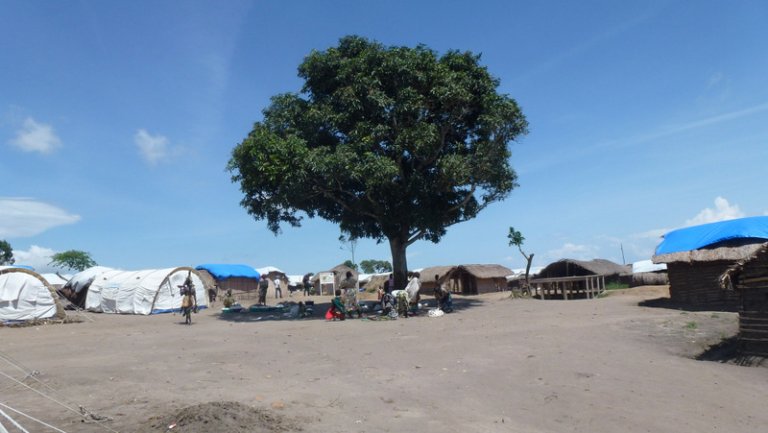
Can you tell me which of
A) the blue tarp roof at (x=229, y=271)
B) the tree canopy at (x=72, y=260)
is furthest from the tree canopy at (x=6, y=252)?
the blue tarp roof at (x=229, y=271)

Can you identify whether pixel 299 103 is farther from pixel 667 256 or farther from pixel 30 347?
pixel 667 256

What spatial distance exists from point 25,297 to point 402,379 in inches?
733

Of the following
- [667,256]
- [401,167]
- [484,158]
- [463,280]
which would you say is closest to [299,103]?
[401,167]

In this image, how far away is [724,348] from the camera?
11547 mm

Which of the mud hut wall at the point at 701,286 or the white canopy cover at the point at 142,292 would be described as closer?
the mud hut wall at the point at 701,286

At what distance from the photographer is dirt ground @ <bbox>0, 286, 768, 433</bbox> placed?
21.4ft

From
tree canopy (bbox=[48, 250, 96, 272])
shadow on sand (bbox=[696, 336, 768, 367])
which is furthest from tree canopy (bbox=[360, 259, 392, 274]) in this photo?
shadow on sand (bbox=[696, 336, 768, 367])

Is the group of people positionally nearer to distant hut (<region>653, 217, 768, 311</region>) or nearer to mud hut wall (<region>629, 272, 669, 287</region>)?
distant hut (<region>653, 217, 768, 311</region>)

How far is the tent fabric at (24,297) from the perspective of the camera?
20000 millimetres

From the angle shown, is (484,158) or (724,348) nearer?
(724,348)

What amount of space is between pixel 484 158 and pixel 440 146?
186 cm

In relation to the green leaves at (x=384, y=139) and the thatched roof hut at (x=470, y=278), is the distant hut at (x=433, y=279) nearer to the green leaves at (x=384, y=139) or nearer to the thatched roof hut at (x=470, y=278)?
the thatched roof hut at (x=470, y=278)

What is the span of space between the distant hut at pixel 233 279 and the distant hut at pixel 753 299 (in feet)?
106

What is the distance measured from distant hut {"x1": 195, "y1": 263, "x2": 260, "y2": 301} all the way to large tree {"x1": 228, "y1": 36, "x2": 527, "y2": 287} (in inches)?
711
